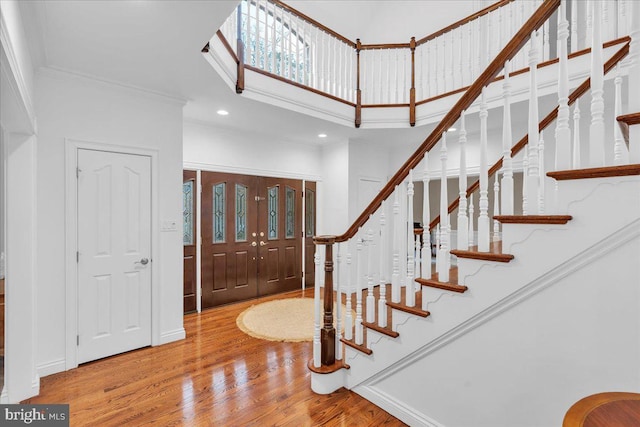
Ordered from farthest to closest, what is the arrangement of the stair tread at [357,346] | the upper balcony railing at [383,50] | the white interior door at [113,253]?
the upper balcony railing at [383,50]
the white interior door at [113,253]
the stair tread at [357,346]

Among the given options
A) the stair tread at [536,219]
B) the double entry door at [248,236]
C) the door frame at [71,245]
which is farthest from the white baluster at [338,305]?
the double entry door at [248,236]

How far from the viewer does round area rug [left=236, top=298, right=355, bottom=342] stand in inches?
129

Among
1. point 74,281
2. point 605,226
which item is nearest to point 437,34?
point 605,226

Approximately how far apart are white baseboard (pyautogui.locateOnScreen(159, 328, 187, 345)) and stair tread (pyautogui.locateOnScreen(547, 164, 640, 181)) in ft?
11.3

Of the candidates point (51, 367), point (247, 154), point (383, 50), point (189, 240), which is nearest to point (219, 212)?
point (189, 240)

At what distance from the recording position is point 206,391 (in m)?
2.26

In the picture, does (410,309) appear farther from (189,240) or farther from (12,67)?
(189,240)

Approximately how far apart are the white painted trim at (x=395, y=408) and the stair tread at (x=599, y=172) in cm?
153

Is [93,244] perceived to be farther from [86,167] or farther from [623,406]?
[623,406]

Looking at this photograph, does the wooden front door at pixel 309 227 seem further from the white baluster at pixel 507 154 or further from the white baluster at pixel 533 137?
the white baluster at pixel 533 137

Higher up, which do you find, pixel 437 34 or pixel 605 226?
pixel 437 34

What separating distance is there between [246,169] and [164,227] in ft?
5.51

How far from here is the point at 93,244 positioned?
2730 mm

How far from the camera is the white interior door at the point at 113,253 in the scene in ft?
8.81
